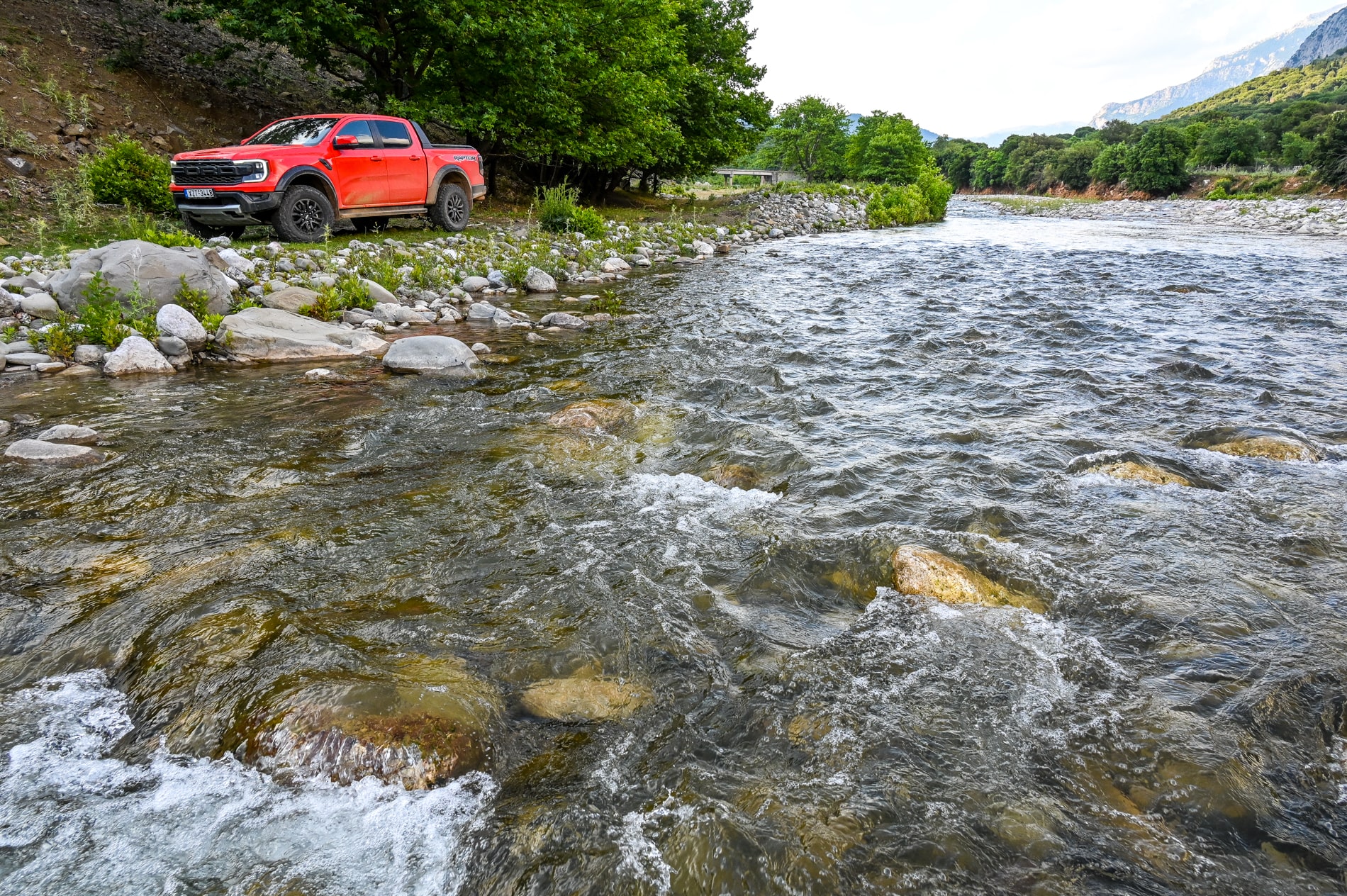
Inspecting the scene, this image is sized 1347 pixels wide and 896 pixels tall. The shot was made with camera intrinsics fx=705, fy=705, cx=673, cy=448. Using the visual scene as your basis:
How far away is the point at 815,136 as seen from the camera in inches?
3204

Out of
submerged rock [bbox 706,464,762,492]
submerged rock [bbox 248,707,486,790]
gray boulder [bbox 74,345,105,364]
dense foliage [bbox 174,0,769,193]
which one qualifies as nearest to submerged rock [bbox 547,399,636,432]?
Answer: submerged rock [bbox 706,464,762,492]

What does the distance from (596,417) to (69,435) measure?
→ 13.9ft

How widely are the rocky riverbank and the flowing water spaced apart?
30115 millimetres

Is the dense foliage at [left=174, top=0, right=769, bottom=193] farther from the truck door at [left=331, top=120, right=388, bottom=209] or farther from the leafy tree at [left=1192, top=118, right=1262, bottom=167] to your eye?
the leafy tree at [left=1192, top=118, right=1262, bottom=167]

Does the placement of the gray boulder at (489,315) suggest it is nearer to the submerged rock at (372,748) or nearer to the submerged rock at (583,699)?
the submerged rock at (583,699)

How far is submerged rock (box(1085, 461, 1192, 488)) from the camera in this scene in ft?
17.4

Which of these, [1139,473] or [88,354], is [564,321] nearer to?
[88,354]

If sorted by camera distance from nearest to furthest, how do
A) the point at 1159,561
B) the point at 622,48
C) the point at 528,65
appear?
the point at 1159,561 → the point at 528,65 → the point at 622,48

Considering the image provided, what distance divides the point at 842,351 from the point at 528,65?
1392 cm

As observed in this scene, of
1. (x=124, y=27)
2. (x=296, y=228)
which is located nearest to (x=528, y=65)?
(x=296, y=228)

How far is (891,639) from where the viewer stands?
354 centimetres

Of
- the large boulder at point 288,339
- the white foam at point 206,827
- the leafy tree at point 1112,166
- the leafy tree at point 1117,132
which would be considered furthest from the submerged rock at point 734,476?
the leafy tree at point 1117,132

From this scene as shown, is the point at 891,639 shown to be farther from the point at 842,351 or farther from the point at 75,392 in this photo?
the point at 75,392

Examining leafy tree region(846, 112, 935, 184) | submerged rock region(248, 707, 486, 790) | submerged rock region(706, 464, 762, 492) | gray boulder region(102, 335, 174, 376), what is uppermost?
leafy tree region(846, 112, 935, 184)
